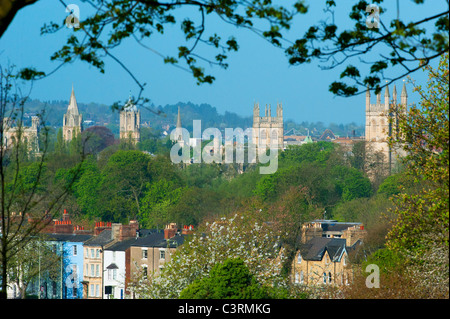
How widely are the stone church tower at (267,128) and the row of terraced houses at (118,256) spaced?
367 feet

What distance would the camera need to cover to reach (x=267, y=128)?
160 metres

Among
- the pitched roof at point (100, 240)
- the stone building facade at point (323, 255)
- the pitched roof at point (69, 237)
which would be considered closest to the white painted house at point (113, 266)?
the pitched roof at point (100, 240)

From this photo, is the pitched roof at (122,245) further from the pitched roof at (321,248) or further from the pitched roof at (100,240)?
the pitched roof at (321,248)

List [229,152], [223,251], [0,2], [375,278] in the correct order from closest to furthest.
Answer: [0,2] → [375,278] → [223,251] → [229,152]

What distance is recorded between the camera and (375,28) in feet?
32.4

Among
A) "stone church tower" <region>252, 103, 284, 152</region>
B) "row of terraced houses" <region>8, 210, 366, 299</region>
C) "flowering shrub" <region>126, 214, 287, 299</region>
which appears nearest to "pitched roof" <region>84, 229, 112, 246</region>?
"row of terraced houses" <region>8, 210, 366, 299</region>

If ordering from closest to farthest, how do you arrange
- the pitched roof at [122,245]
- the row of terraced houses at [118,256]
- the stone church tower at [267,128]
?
the row of terraced houses at [118,256]
the pitched roof at [122,245]
the stone church tower at [267,128]

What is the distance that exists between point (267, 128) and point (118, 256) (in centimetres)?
11939

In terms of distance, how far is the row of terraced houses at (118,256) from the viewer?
39281 millimetres
